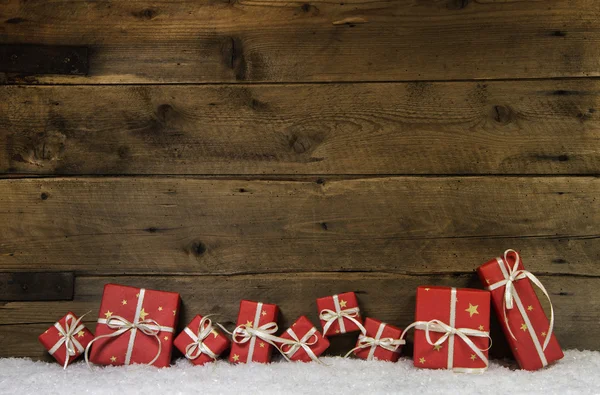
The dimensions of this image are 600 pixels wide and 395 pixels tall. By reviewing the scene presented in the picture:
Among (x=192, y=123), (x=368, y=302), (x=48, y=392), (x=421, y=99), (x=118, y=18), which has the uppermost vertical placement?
(x=118, y=18)

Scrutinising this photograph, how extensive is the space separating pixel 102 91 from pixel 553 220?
3.65 ft

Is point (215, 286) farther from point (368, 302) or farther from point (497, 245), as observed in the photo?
point (497, 245)

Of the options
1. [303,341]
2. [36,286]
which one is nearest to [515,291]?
[303,341]

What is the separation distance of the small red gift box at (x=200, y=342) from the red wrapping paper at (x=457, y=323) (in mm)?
438

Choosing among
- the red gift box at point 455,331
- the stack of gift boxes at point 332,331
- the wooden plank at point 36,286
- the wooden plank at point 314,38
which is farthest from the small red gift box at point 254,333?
the wooden plank at point 314,38

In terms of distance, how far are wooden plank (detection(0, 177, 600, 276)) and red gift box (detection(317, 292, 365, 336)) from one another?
8 cm

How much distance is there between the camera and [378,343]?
4.22 feet

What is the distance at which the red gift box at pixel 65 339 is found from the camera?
132 centimetres

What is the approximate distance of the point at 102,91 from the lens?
4.58 ft

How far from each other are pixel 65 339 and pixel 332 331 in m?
0.61

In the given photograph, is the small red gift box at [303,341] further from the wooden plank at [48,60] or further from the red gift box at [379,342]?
the wooden plank at [48,60]

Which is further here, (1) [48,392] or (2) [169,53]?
(2) [169,53]

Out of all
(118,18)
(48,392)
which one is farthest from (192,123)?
(48,392)

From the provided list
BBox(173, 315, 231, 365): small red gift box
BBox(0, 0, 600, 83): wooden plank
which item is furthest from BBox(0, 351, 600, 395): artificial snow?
BBox(0, 0, 600, 83): wooden plank
